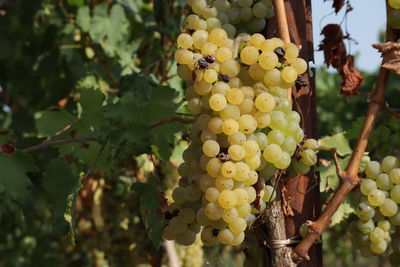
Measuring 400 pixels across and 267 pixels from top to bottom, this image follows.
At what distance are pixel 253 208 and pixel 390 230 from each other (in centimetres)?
34

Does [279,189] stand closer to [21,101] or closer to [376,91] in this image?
[376,91]

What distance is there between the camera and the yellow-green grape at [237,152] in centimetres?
100

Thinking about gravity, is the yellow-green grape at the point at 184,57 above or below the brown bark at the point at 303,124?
above

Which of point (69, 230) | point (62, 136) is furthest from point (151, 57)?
point (69, 230)

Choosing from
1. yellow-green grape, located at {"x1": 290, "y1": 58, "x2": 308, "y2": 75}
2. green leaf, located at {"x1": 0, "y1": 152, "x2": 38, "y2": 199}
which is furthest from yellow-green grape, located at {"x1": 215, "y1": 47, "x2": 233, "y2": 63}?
green leaf, located at {"x1": 0, "y1": 152, "x2": 38, "y2": 199}

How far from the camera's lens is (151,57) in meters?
2.85

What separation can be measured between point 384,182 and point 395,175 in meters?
0.02

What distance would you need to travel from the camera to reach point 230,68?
40.8 inches

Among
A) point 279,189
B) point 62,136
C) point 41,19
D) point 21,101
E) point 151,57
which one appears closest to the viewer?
point 279,189

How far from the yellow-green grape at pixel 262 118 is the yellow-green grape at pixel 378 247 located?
38 cm

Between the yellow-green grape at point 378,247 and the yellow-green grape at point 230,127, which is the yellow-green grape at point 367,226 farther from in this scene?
the yellow-green grape at point 230,127

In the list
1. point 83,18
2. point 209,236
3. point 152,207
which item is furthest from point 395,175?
point 83,18

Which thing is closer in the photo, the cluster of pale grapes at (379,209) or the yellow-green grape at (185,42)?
the yellow-green grape at (185,42)

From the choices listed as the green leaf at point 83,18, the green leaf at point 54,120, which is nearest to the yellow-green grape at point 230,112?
the green leaf at point 54,120
